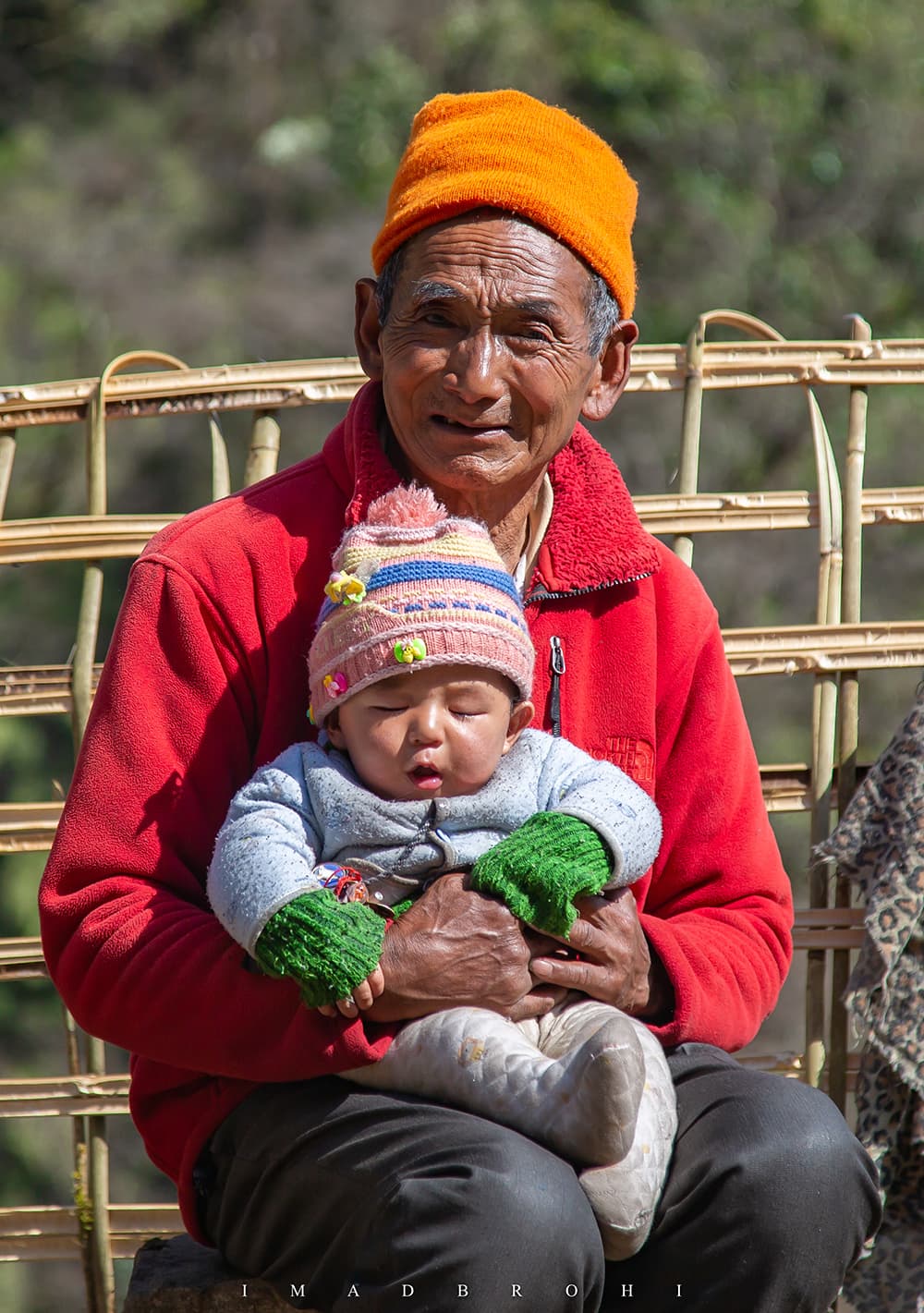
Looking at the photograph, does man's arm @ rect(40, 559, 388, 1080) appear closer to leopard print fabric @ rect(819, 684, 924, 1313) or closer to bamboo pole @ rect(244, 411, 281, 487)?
bamboo pole @ rect(244, 411, 281, 487)

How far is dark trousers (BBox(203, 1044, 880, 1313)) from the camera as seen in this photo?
183 centimetres

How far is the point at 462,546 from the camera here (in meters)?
2.14

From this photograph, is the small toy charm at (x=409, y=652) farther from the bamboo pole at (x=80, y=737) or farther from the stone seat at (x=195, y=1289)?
the bamboo pole at (x=80, y=737)

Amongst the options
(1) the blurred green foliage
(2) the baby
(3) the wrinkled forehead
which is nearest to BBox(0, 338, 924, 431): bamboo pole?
(3) the wrinkled forehead

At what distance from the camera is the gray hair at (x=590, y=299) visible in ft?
7.70

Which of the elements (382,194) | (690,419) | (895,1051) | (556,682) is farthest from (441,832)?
(382,194)

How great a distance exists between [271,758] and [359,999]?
43cm

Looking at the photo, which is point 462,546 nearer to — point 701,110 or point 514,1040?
point 514,1040

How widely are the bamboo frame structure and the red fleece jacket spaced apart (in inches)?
21.9

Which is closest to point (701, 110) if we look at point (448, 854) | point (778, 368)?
point (778, 368)

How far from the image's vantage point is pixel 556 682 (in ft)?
A: 7.82

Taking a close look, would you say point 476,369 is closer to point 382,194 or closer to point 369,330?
point 369,330

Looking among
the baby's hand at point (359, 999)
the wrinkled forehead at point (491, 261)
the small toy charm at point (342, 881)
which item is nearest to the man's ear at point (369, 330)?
the wrinkled forehead at point (491, 261)

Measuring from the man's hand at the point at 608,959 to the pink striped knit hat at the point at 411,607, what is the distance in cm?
30
